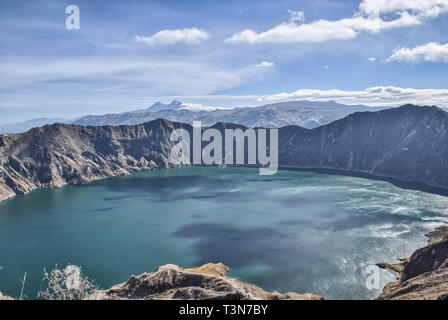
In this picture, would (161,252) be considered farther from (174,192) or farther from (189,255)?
(174,192)

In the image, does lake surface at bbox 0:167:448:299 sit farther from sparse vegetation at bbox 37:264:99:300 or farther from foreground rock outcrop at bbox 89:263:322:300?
foreground rock outcrop at bbox 89:263:322:300

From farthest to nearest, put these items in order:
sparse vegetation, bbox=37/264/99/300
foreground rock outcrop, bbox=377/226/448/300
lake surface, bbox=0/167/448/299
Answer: lake surface, bbox=0/167/448/299
sparse vegetation, bbox=37/264/99/300
foreground rock outcrop, bbox=377/226/448/300

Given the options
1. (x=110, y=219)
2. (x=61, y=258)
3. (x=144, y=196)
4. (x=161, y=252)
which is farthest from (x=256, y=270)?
(x=144, y=196)

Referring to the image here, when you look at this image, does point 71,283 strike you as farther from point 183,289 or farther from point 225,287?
point 225,287

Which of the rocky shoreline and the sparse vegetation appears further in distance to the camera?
the sparse vegetation

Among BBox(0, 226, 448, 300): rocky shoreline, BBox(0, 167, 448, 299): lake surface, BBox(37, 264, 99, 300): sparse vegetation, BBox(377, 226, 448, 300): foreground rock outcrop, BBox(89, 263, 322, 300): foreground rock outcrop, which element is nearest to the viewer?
BBox(377, 226, 448, 300): foreground rock outcrop

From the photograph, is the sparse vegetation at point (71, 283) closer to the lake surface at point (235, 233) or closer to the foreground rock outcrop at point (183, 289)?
the lake surface at point (235, 233)

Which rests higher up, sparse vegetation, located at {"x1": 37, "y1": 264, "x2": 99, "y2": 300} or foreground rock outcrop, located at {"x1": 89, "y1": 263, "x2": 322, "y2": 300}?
foreground rock outcrop, located at {"x1": 89, "y1": 263, "x2": 322, "y2": 300}

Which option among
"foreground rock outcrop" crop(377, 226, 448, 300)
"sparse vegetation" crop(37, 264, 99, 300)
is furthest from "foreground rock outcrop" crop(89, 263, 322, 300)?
"foreground rock outcrop" crop(377, 226, 448, 300)
